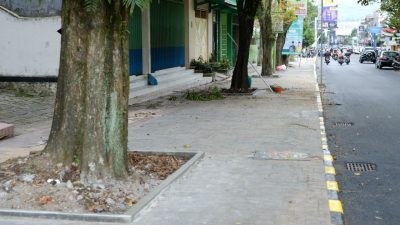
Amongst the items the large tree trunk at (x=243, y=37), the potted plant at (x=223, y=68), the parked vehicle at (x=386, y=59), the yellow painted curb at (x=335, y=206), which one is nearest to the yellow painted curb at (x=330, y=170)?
the yellow painted curb at (x=335, y=206)

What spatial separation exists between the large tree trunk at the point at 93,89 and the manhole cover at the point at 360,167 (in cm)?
335

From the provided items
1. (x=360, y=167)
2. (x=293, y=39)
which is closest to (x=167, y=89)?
(x=360, y=167)

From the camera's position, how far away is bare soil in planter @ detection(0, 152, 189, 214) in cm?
556

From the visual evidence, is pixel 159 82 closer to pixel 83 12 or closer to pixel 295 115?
pixel 295 115

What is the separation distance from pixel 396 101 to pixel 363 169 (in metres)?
9.83

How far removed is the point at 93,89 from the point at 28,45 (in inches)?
420

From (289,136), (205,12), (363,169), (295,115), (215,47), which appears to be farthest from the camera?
(215,47)

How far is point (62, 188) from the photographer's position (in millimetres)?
5918

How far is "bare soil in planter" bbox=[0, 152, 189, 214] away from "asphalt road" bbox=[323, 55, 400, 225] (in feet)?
7.43

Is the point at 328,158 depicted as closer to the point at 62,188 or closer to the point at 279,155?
the point at 279,155

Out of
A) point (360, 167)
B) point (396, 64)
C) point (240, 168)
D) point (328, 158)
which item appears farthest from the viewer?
point (396, 64)

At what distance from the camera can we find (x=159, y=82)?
20.3 meters

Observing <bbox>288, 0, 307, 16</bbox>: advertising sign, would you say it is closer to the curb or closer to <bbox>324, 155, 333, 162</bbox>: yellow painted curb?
the curb

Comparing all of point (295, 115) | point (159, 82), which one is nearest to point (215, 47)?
point (159, 82)
